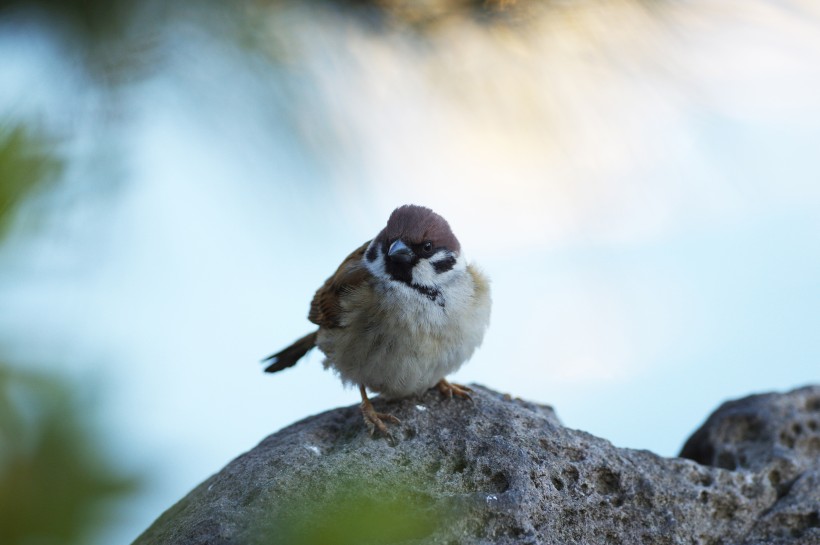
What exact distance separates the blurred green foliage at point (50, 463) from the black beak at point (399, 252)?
207cm

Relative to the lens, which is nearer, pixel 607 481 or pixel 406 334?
pixel 607 481

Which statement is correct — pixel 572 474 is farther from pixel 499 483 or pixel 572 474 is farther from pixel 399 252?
pixel 399 252

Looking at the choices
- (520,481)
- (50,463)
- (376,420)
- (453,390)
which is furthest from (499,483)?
(50,463)

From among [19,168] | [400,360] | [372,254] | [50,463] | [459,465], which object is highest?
[372,254]

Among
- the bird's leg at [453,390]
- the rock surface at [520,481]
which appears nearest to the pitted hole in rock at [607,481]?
the rock surface at [520,481]

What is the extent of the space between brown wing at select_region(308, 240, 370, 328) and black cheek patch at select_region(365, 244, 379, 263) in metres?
0.04

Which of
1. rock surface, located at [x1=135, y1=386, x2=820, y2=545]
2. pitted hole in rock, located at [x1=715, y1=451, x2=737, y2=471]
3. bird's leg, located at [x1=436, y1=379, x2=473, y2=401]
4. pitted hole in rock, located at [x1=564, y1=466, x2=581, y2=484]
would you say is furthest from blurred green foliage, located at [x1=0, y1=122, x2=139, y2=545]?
pitted hole in rock, located at [x1=715, y1=451, x2=737, y2=471]

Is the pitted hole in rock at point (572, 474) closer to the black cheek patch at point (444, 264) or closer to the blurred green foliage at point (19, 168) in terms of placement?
the black cheek patch at point (444, 264)

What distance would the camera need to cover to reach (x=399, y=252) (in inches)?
113

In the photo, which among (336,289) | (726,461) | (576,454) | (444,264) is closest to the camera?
(576,454)

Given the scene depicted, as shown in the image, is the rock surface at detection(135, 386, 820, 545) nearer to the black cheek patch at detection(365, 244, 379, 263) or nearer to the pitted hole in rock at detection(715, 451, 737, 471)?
the pitted hole in rock at detection(715, 451, 737, 471)

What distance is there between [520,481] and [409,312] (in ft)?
3.11

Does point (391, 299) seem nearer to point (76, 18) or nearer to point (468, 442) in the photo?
point (468, 442)

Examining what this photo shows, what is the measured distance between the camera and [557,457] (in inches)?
89.0
